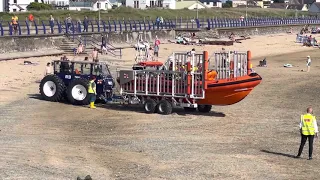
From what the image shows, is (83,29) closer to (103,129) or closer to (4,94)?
(4,94)

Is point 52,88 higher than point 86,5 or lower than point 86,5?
lower

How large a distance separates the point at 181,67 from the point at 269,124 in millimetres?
3537

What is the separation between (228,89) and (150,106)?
2878 millimetres

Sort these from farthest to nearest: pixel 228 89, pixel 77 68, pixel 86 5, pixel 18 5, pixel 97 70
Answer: pixel 86 5 < pixel 18 5 < pixel 77 68 < pixel 97 70 < pixel 228 89

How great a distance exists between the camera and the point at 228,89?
71.8 feet

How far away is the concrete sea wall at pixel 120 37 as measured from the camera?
142ft

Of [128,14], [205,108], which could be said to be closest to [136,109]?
[205,108]

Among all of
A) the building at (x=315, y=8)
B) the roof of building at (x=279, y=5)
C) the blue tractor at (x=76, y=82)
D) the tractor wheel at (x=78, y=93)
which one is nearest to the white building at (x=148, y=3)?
the building at (x=315, y=8)

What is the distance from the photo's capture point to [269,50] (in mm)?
60188

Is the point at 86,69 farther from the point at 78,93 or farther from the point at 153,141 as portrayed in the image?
the point at 153,141

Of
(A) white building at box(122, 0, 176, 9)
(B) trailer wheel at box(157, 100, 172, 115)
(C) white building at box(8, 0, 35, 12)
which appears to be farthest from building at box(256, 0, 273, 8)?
(B) trailer wheel at box(157, 100, 172, 115)

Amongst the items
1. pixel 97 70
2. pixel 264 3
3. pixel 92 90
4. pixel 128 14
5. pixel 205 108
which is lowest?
pixel 205 108

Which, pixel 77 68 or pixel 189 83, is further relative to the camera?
pixel 77 68

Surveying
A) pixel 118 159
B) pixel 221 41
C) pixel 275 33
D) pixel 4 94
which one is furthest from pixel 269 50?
pixel 118 159
